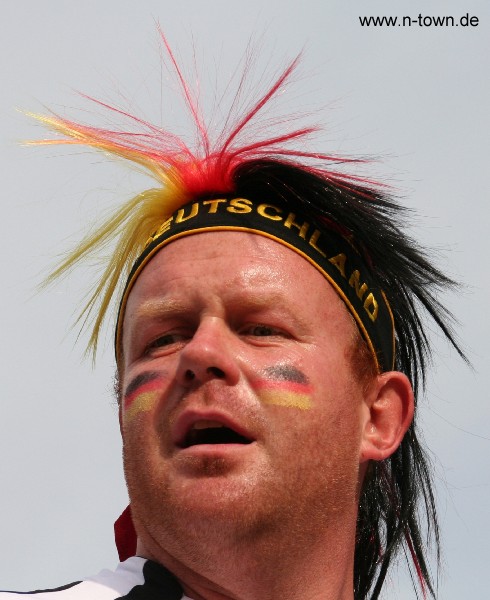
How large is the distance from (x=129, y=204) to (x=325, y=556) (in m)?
2.13

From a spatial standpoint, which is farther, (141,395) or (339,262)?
(339,262)

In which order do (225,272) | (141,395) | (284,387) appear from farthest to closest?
(225,272) → (141,395) → (284,387)

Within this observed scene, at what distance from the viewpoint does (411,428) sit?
19.4ft

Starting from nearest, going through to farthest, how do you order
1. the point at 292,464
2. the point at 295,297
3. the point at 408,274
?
1. the point at 292,464
2. the point at 295,297
3. the point at 408,274

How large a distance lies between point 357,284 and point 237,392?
1033 mm

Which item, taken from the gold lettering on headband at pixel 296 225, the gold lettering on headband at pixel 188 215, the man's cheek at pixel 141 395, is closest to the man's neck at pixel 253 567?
the man's cheek at pixel 141 395

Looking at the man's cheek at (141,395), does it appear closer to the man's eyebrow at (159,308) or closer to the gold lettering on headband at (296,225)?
the man's eyebrow at (159,308)

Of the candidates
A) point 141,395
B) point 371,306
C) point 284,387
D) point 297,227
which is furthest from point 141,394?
point 371,306

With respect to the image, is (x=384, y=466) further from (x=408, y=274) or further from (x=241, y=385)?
(x=241, y=385)

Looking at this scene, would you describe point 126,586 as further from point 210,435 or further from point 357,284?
point 357,284

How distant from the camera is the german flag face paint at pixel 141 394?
4.71 metres

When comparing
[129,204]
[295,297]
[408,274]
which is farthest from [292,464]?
[129,204]

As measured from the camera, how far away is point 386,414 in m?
5.26

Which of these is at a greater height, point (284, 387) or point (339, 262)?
point (339, 262)
